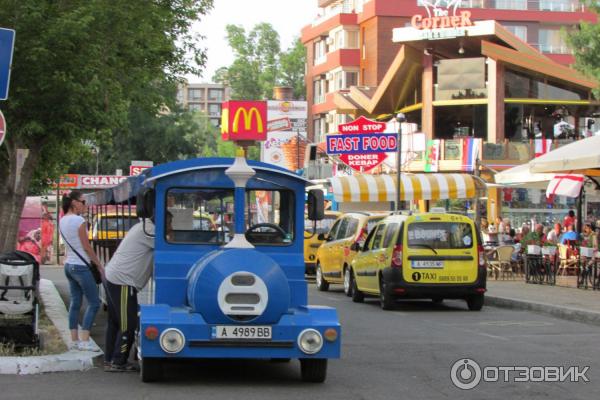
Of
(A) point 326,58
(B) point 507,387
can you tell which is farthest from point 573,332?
(A) point 326,58

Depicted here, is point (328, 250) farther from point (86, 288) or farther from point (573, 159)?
point (86, 288)

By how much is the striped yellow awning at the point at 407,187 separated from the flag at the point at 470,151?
19622 millimetres

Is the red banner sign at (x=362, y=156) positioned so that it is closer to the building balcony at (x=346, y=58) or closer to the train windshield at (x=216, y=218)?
the train windshield at (x=216, y=218)

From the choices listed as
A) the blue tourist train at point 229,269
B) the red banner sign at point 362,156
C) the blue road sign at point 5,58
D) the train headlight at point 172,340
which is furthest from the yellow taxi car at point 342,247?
the train headlight at point 172,340

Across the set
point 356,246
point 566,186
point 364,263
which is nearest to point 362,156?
point 566,186

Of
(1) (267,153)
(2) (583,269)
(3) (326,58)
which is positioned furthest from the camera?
(1) (267,153)

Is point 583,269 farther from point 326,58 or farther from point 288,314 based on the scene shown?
point 326,58

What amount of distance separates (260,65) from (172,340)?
359 ft

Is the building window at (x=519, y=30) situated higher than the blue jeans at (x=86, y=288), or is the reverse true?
the building window at (x=519, y=30)

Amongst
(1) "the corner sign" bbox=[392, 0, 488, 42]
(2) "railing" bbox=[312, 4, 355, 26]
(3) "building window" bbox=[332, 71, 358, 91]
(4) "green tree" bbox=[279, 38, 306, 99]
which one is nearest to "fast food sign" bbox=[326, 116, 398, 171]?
(1) "the corner sign" bbox=[392, 0, 488, 42]

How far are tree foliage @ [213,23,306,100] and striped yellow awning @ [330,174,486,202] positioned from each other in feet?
269

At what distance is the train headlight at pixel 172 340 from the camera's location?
10469mm

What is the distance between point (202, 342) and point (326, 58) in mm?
67970

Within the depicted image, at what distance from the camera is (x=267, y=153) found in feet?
284
